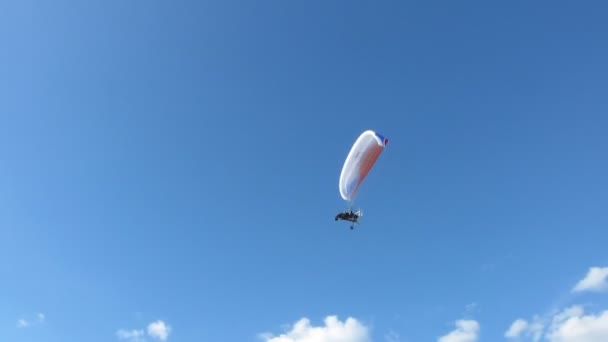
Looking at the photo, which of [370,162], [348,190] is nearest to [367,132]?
[370,162]

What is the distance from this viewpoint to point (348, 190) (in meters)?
71.8

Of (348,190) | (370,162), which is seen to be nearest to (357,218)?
(348,190)

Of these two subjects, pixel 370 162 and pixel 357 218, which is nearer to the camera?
pixel 370 162

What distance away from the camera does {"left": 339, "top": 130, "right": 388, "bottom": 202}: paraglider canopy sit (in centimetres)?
6475

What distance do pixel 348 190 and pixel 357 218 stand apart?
411 cm

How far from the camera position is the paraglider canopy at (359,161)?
64750mm

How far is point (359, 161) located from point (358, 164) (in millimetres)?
577

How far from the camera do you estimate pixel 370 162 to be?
2665 inches

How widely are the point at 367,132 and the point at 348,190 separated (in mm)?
9590

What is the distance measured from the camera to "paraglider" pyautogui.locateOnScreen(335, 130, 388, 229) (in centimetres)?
6494

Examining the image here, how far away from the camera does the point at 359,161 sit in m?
68.7

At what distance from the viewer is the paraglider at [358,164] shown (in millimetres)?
64938

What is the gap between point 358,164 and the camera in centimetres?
6912

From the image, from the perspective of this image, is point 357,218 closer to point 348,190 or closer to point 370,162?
point 348,190
